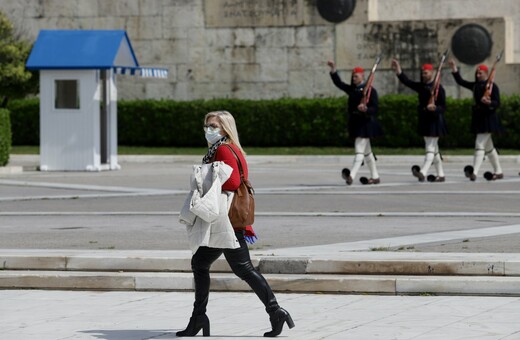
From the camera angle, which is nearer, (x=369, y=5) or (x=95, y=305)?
(x=95, y=305)

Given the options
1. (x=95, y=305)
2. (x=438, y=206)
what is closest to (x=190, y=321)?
(x=95, y=305)

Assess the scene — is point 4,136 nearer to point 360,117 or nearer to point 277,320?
point 360,117

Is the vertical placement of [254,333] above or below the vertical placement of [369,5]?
below

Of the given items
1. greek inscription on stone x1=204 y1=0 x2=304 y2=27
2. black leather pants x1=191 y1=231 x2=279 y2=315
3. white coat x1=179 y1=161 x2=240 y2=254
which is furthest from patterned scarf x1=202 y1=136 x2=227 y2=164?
greek inscription on stone x1=204 y1=0 x2=304 y2=27

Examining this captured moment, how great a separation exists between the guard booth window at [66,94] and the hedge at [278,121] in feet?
19.6

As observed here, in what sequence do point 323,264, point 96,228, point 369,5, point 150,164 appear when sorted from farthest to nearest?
point 369,5 < point 150,164 < point 96,228 < point 323,264

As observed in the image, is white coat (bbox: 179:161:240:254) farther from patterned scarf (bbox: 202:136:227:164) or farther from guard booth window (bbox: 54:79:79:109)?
guard booth window (bbox: 54:79:79:109)

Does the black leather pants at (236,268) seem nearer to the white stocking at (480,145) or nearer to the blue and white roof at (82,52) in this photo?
the white stocking at (480,145)

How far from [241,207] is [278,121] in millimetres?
23968

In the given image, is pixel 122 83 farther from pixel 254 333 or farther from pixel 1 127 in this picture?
pixel 254 333

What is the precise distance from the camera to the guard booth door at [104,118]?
27719 millimetres

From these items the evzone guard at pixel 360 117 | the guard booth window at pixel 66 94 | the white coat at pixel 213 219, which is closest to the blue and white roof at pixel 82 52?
the guard booth window at pixel 66 94

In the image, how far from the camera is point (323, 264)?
11211 mm

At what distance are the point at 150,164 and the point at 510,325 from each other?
21427 mm
